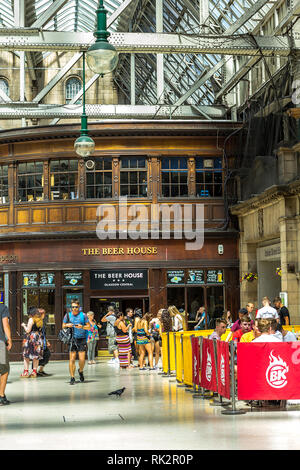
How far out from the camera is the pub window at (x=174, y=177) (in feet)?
107

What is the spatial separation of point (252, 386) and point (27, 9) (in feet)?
94.8

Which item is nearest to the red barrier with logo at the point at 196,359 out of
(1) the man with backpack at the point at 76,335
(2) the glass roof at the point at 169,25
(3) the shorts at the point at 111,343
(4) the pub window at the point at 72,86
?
(1) the man with backpack at the point at 76,335

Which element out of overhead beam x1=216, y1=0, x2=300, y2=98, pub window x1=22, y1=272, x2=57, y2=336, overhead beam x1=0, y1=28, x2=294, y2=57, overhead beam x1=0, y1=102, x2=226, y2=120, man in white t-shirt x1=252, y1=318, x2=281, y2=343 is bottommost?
man in white t-shirt x1=252, y1=318, x2=281, y2=343

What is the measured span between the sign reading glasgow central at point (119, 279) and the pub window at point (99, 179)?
2.97 metres

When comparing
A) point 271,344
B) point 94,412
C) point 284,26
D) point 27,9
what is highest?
point 27,9

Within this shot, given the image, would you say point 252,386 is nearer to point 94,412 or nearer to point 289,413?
point 289,413

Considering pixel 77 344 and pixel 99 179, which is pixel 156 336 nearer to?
pixel 77 344

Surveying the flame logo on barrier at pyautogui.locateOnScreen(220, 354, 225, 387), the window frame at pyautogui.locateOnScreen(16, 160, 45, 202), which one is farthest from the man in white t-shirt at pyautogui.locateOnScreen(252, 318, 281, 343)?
the window frame at pyautogui.locateOnScreen(16, 160, 45, 202)

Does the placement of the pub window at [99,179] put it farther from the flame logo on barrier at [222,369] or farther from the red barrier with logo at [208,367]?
the flame logo on barrier at [222,369]

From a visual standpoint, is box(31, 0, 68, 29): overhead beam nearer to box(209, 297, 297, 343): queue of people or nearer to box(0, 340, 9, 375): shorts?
box(0, 340, 9, 375): shorts

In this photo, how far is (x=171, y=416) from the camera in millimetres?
13164

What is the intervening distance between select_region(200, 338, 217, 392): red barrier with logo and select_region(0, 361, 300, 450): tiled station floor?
347mm

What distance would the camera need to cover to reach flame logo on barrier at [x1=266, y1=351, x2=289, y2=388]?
13375mm
